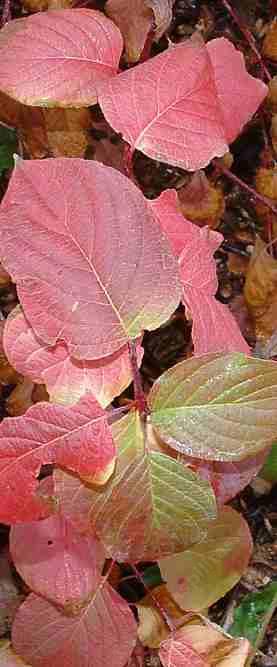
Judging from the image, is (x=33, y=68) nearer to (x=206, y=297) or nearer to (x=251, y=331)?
Result: (x=206, y=297)

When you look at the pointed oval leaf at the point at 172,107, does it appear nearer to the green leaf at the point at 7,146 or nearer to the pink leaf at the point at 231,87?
the pink leaf at the point at 231,87

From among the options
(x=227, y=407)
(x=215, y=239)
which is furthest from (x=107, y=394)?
(x=215, y=239)

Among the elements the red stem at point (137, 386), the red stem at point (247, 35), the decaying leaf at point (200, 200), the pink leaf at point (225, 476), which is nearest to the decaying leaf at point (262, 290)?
the decaying leaf at point (200, 200)

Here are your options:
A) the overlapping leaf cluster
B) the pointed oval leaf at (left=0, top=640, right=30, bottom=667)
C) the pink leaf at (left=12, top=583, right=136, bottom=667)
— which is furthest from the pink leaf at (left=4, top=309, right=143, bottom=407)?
the pointed oval leaf at (left=0, top=640, right=30, bottom=667)

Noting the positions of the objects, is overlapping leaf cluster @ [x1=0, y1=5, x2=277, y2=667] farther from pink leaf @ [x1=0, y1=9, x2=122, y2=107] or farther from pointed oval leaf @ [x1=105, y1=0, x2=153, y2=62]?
pointed oval leaf @ [x1=105, y1=0, x2=153, y2=62]

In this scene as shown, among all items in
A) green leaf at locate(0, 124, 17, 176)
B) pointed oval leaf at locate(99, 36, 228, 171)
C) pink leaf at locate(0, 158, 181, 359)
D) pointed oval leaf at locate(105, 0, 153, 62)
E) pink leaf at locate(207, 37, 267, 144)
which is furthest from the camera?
green leaf at locate(0, 124, 17, 176)

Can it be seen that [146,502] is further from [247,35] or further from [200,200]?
[247,35]

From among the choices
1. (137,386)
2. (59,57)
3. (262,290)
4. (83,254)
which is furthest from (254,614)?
(59,57)
